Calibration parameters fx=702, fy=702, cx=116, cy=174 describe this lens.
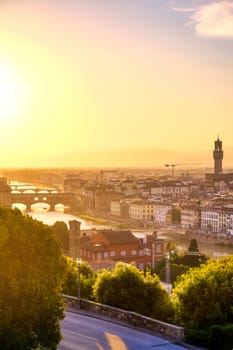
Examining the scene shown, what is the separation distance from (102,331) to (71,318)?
0.71 m

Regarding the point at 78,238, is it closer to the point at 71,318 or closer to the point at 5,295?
the point at 71,318

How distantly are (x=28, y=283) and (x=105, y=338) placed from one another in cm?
131

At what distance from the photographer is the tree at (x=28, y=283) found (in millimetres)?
5520

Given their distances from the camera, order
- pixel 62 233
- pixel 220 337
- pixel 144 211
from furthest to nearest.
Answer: pixel 144 211
pixel 62 233
pixel 220 337

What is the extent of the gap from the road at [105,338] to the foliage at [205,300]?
0.50 metres

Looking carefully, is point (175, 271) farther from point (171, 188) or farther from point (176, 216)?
point (171, 188)

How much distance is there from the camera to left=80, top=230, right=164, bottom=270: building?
719 inches

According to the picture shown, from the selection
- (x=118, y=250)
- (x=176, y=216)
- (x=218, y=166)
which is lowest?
(x=176, y=216)

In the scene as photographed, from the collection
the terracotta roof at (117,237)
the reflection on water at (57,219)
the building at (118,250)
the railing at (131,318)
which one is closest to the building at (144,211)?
the reflection on water at (57,219)

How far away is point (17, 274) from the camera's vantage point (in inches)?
225

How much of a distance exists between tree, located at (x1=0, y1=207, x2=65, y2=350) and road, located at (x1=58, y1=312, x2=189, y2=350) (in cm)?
67

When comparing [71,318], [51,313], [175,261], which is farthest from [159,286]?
[175,261]

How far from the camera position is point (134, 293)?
784 centimetres

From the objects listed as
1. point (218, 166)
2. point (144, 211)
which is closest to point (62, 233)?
point (144, 211)
